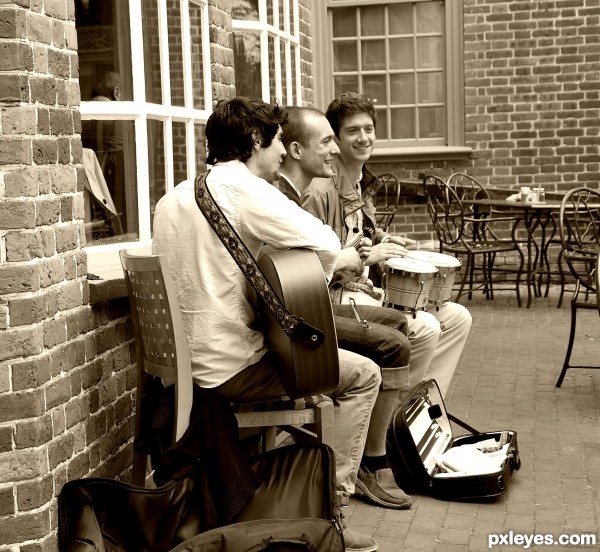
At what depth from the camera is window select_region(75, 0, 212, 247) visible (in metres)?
4.25

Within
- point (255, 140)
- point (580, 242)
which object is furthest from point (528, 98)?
point (255, 140)

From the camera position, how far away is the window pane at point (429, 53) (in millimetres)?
12055

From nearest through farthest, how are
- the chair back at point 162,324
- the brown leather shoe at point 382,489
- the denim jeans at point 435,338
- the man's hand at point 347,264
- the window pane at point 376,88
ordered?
the chair back at point 162,324
the brown leather shoe at point 382,489
the man's hand at point 347,264
the denim jeans at point 435,338
the window pane at point 376,88

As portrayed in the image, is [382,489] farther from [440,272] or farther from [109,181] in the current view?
[109,181]

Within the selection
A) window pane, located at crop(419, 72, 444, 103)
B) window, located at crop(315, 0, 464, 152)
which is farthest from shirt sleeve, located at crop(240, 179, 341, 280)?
window pane, located at crop(419, 72, 444, 103)

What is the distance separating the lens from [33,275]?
3338 millimetres

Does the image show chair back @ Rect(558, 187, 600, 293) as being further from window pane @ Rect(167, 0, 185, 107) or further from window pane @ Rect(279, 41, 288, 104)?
window pane @ Rect(167, 0, 185, 107)

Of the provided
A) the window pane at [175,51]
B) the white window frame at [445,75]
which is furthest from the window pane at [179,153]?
the white window frame at [445,75]

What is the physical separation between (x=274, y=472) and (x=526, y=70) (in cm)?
886

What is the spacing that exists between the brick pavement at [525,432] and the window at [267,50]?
86.3 inches

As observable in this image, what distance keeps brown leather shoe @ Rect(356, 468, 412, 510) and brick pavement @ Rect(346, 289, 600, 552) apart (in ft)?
0.13

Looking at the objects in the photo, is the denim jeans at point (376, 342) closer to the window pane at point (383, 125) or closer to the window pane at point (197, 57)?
the window pane at point (197, 57)

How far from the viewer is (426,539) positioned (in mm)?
4219

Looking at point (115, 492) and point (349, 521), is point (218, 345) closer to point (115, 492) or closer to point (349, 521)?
point (115, 492)
